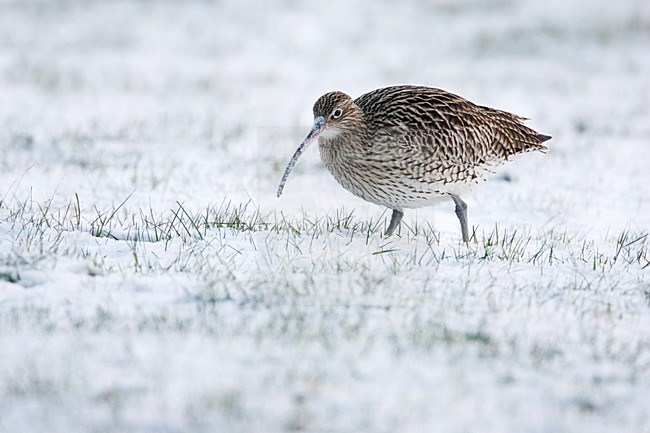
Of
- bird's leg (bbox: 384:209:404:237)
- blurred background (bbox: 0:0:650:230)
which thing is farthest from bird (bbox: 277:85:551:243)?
blurred background (bbox: 0:0:650:230)

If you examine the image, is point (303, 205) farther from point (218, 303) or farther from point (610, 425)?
point (610, 425)

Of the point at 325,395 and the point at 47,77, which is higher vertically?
the point at 47,77

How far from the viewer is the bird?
6.80 metres

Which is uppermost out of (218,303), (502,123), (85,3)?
(85,3)

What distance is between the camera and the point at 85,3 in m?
20.0

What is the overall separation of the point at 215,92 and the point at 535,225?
7609 mm

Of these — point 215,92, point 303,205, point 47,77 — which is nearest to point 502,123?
point 303,205

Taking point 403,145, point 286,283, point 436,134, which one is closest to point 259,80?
point 436,134

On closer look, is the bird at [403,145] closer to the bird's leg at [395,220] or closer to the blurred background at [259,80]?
the bird's leg at [395,220]

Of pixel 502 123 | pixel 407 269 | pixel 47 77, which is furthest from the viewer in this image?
pixel 47 77

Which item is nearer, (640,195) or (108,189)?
(108,189)

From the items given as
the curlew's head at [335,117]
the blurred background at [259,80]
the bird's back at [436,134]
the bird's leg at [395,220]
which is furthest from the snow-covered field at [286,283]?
the curlew's head at [335,117]

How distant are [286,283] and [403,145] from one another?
207 centimetres

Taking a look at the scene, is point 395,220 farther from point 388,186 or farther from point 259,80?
point 259,80
